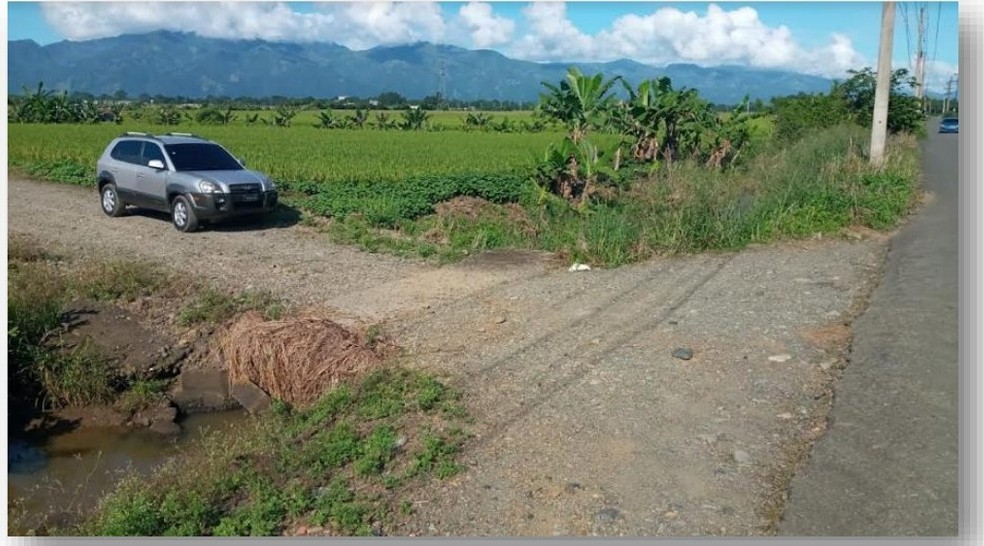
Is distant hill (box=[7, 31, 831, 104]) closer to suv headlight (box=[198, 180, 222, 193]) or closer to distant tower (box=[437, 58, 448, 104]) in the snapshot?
distant tower (box=[437, 58, 448, 104])

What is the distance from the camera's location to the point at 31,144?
23.7 meters

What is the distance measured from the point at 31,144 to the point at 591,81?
55.4 ft

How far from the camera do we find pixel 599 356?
24.6ft

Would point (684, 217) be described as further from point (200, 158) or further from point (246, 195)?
point (200, 158)

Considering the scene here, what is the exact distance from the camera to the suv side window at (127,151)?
14.2 m

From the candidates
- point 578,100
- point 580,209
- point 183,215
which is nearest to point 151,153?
point 183,215

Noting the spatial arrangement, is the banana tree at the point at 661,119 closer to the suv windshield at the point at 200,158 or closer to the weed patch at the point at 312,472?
the suv windshield at the point at 200,158

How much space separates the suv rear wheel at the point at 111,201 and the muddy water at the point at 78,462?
7876 mm

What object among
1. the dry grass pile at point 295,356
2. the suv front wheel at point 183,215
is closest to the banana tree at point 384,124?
the suv front wheel at point 183,215

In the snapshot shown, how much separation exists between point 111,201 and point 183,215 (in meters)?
2.33

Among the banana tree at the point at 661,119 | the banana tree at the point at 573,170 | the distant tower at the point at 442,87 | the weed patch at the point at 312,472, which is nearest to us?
the weed patch at the point at 312,472

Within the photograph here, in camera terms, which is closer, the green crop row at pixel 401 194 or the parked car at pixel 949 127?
the green crop row at pixel 401 194

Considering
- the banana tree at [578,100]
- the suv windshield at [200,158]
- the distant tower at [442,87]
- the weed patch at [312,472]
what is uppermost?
the distant tower at [442,87]

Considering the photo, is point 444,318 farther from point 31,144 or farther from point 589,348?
point 31,144
